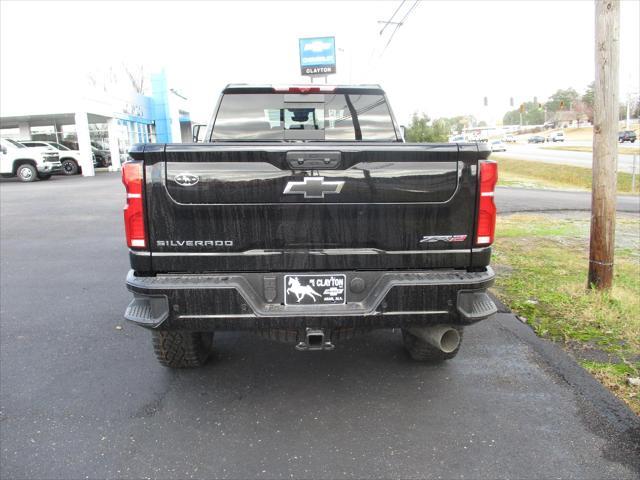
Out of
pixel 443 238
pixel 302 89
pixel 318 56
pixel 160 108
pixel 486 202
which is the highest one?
pixel 318 56

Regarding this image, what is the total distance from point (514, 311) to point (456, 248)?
2419 millimetres

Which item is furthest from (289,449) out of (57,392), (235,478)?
(57,392)

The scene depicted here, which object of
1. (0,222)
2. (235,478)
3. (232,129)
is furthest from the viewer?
(0,222)

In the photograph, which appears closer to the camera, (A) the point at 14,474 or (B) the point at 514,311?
(A) the point at 14,474

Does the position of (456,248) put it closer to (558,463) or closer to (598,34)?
(558,463)

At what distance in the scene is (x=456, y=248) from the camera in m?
2.89

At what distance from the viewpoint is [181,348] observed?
354 cm

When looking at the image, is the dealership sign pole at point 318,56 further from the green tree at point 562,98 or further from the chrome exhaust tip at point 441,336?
the green tree at point 562,98

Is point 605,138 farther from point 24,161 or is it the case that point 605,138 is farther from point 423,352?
point 24,161

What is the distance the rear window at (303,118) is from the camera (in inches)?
171

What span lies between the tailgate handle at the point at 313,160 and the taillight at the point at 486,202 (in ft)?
2.74

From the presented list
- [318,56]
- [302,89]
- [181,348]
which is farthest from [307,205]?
[318,56]

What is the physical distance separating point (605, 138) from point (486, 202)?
2.69 meters

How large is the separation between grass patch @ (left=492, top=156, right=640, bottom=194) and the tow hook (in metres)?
17.9
